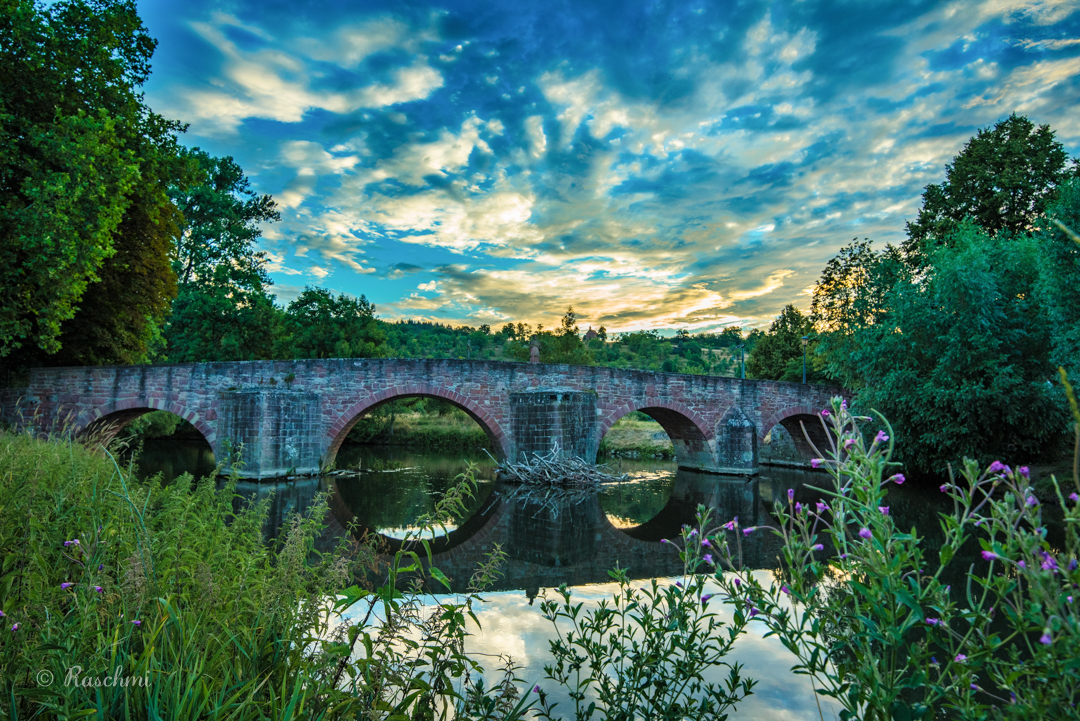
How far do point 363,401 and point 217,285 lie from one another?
9794 mm

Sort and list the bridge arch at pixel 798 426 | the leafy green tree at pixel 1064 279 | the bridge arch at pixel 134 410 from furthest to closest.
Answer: the bridge arch at pixel 798 426, the bridge arch at pixel 134 410, the leafy green tree at pixel 1064 279

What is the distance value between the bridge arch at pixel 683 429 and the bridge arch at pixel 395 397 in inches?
107

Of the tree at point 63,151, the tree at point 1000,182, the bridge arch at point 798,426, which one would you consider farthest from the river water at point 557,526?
the tree at point 1000,182

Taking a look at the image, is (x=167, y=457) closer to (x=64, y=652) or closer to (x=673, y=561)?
(x=673, y=561)

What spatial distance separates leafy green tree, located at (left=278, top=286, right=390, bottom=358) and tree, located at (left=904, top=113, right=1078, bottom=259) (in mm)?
22715

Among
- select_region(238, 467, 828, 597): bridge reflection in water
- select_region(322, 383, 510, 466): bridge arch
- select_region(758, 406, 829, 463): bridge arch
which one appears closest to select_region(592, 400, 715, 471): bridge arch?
select_region(758, 406, 829, 463): bridge arch

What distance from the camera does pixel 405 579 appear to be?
5.20 meters

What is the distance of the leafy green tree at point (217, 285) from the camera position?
19500mm

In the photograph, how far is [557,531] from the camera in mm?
8281

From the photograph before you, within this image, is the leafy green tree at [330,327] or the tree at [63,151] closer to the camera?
the tree at [63,151]

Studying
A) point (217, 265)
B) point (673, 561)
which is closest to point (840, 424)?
point (673, 561)

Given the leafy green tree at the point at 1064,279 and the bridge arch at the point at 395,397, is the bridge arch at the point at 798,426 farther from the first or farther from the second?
the bridge arch at the point at 395,397

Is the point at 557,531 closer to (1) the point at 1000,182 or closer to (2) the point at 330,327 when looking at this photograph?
(1) the point at 1000,182

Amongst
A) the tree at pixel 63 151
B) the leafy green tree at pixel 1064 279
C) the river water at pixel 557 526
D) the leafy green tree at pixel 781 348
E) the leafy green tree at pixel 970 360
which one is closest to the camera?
the river water at pixel 557 526
